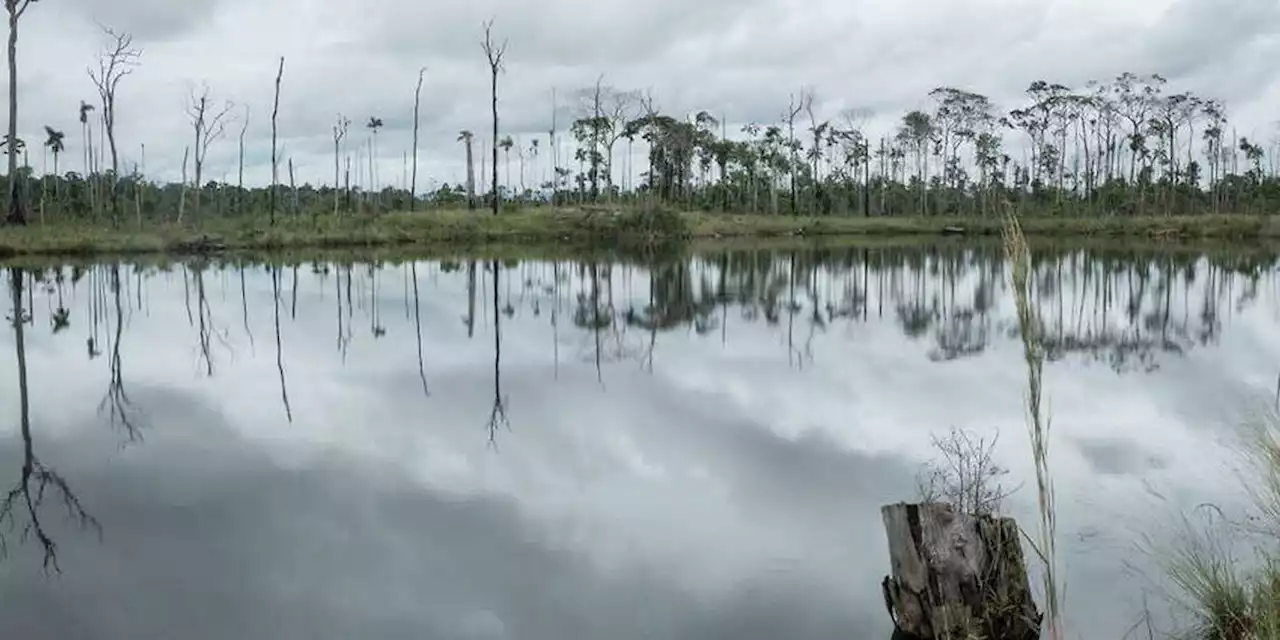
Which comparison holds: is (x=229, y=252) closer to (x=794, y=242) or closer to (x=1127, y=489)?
(x=794, y=242)

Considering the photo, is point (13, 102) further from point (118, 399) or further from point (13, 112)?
point (118, 399)

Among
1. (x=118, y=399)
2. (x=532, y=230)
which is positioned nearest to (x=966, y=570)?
(x=118, y=399)

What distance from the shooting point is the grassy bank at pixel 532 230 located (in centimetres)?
3484

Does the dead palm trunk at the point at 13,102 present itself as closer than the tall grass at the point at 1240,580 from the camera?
No

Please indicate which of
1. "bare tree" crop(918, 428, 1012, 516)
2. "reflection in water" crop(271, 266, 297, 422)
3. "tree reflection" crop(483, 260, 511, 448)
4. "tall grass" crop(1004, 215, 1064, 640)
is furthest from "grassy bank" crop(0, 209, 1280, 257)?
"tall grass" crop(1004, 215, 1064, 640)

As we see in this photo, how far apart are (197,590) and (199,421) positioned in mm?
4281

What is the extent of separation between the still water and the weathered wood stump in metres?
0.30

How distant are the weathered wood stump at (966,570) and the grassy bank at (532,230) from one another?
3271 centimetres

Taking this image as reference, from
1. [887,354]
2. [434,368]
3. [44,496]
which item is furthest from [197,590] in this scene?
[887,354]

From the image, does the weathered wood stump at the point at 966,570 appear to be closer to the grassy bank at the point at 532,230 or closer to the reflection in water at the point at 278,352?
the reflection in water at the point at 278,352

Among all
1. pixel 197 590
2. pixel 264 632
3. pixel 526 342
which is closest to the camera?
pixel 264 632

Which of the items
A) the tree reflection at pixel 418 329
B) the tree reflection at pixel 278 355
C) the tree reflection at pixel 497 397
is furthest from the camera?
the tree reflection at pixel 418 329

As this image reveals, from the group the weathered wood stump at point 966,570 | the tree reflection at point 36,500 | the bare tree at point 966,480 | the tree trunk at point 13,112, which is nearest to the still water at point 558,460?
the tree reflection at point 36,500

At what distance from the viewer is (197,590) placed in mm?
5152
